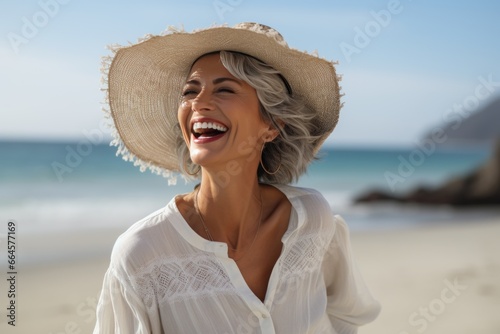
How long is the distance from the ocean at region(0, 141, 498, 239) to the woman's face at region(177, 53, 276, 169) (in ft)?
2.07

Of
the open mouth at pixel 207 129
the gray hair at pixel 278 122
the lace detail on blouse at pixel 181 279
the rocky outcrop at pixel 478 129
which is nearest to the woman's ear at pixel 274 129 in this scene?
the gray hair at pixel 278 122

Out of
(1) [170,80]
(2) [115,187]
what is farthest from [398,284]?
(2) [115,187]

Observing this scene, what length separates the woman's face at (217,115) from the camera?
2631 mm

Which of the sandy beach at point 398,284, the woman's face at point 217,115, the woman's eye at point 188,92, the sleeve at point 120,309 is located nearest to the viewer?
the sleeve at point 120,309

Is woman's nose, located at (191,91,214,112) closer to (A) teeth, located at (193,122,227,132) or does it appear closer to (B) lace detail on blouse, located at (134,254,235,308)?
(A) teeth, located at (193,122,227,132)

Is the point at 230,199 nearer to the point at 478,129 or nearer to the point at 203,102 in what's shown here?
the point at 203,102

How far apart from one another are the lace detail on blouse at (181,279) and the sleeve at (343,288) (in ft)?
2.13

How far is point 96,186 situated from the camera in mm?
17953

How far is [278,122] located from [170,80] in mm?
545

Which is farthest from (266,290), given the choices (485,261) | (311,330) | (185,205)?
(485,261)

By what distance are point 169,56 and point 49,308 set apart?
3.32 metres

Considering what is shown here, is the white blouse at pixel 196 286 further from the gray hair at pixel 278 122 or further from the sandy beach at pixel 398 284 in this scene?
the sandy beach at pixel 398 284

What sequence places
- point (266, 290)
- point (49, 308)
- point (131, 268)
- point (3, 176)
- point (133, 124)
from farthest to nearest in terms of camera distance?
1. point (3, 176)
2. point (49, 308)
3. point (133, 124)
4. point (266, 290)
5. point (131, 268)

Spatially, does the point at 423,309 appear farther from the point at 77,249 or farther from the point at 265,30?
the point at 77,249
